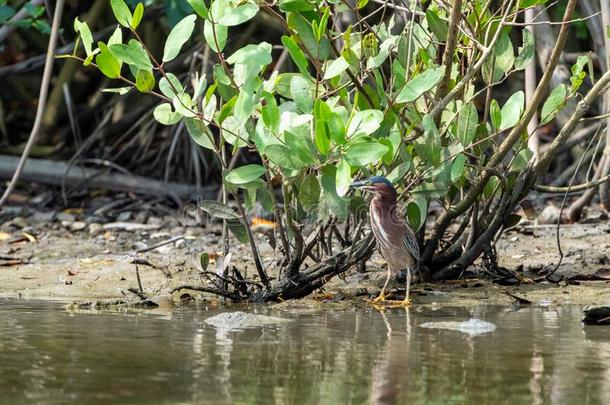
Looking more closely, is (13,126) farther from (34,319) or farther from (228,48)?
(34,319)

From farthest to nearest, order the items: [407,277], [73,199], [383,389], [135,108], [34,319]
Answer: [135,108] < [73,199] < [407,277] < [34,319] < [383,389]

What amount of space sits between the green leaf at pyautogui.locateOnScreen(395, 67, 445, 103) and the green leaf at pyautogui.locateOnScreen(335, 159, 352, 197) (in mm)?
419

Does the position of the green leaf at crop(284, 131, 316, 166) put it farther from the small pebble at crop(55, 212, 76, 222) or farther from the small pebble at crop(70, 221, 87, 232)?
the small pebble at crop(55, 212, 76, 222)

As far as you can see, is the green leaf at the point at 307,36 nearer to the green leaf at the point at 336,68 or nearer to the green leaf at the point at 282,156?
the green leaf at the point at 336,68

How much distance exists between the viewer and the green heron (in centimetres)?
520

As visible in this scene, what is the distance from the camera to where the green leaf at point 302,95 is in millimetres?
4891

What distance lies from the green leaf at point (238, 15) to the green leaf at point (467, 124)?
3.40 ft

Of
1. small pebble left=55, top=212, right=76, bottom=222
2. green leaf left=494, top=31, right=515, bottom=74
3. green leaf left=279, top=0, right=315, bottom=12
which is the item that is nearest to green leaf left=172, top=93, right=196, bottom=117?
green leaf left=279, top=0, right=315, bottom=12

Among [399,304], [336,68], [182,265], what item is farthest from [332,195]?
[182,265]

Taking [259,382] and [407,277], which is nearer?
[259,382]

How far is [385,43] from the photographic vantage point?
5020 millimetres

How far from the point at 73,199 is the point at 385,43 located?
14.0ft

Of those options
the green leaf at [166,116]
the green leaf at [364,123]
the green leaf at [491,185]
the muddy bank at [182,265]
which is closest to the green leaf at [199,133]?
the green leaf at [166,116]

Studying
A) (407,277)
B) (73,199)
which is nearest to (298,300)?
(407,277)
